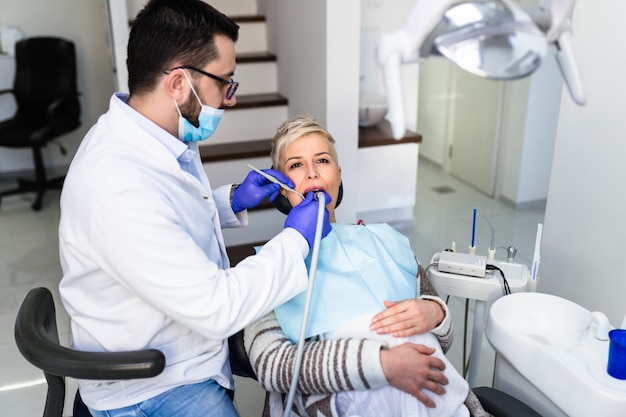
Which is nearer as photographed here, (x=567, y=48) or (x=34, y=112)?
(x=567, y=48)

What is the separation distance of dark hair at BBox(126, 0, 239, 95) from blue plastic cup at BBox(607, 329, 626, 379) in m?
0.98

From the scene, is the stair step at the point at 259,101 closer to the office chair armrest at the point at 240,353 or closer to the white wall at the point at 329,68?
the white wall at the point at 329,68

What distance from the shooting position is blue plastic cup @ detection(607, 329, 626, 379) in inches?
42.5

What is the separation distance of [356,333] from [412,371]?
0.53 ft

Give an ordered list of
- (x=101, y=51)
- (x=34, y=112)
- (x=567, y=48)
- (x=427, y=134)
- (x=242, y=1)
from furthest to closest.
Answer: (x=427, y=134) → (x=101, y=51) → (x=34, y=112) → (x=242, y=1) → (x=567, y=48)

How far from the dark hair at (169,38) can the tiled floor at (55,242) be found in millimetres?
1439

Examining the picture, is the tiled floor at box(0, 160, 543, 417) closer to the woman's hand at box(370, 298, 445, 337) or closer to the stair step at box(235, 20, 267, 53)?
the woman's hand at box(370, 298, 445, 337)

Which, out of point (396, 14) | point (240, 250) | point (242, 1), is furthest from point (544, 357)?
point (242, 1)

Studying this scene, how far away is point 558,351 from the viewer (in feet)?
3.82

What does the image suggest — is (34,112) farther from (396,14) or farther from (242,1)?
(396,14)

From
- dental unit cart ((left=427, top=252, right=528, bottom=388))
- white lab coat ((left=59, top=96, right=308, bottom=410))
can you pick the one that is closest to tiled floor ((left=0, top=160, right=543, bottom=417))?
dental unit cart ((left=427, top=252, right=528, bottom=388))

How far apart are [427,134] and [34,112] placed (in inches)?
118

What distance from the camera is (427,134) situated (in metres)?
4.68

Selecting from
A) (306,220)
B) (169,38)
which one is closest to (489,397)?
(306,220)
